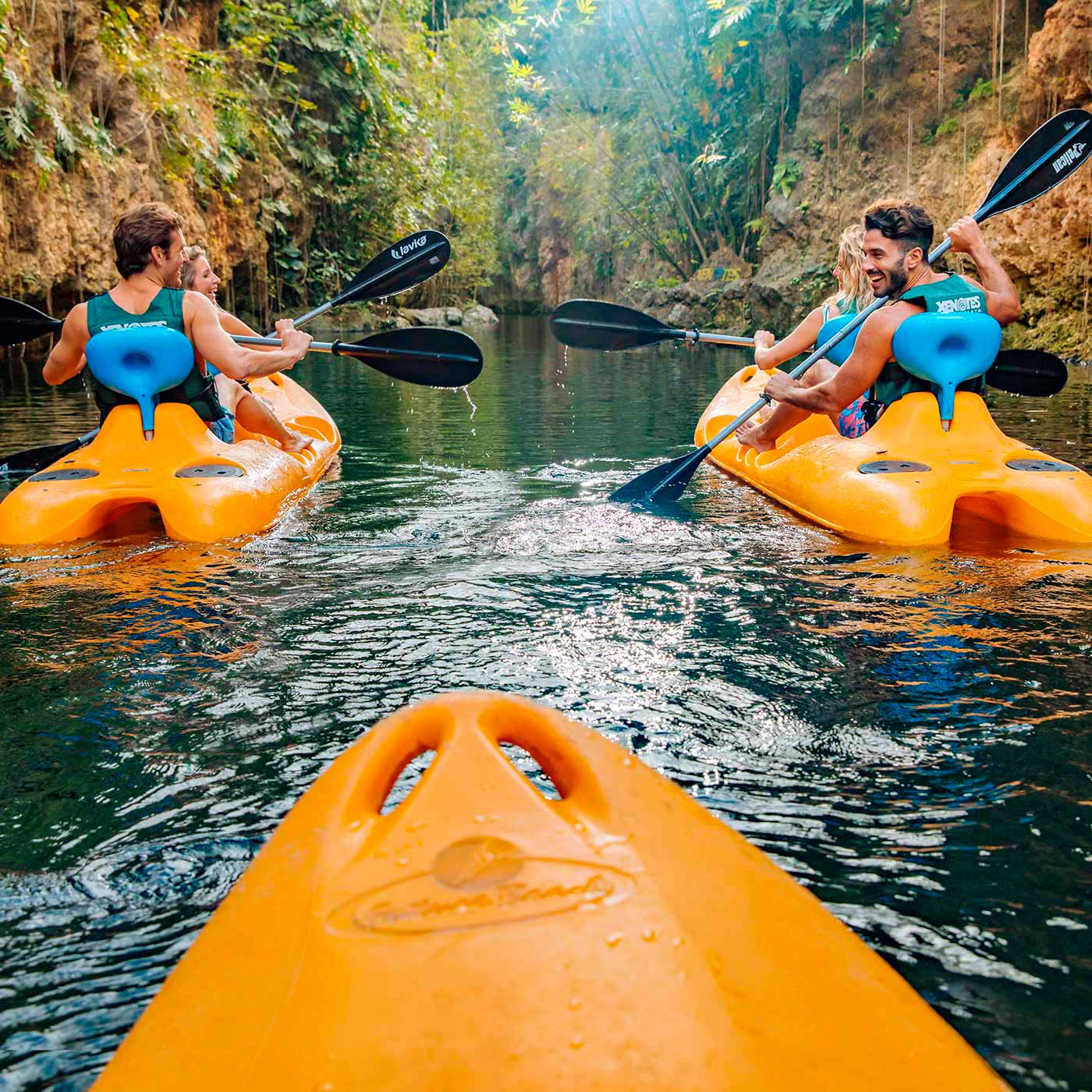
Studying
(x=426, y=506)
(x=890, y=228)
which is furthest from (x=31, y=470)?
(x=890, y=228)

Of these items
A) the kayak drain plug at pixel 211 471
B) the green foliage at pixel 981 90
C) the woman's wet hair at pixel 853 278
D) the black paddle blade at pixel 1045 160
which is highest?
the green foliage at pixel 981 90

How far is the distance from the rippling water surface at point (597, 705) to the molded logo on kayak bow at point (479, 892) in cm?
53

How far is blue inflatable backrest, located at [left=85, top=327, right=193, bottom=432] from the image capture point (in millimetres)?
3770

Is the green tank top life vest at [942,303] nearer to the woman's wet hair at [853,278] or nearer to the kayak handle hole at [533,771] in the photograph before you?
the woman's wet hair at [853,278]

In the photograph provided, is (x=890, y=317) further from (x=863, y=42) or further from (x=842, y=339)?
(x=863, y=42)

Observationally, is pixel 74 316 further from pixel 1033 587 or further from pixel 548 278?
pixel 548 278

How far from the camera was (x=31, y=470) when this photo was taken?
4832 mm

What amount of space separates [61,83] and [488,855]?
9.56 meters

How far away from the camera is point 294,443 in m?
5.10

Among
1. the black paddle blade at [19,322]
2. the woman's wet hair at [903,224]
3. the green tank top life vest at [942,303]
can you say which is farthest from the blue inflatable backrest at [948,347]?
the black paddle blade at [19,322]

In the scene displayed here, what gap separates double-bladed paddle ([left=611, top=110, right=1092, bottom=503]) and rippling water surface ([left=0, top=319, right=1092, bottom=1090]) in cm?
25

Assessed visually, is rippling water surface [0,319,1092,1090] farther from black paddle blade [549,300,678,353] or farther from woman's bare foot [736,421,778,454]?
black paddle blade [549,300,678,353]

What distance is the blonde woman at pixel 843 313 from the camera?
14.9ft

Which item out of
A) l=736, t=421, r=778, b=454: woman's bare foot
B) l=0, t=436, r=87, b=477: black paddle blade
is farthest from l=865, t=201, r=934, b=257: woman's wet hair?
l=0, t=436, r=87, b=477: black paddle blade
